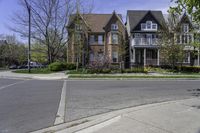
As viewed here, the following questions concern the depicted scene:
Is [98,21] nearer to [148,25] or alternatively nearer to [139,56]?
[148,25]

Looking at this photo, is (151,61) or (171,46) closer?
(171,46)

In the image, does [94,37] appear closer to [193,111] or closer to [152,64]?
[152,64]

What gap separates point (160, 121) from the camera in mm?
8125

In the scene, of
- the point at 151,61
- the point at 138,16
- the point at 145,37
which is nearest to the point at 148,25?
the point at 145,37

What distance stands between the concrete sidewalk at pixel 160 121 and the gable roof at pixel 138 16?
129ft

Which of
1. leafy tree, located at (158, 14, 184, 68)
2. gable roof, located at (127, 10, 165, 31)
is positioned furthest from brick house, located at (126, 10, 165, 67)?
leafy tree, located at (158, 14, 184, 68)

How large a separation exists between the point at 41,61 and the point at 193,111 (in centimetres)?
7049

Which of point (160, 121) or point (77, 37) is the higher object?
point (77, 37)

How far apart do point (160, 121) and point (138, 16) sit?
4410cm

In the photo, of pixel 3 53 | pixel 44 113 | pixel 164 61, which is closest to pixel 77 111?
pixel 44 113

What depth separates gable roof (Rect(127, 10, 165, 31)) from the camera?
49.0 metres

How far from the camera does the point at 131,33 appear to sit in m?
48.6

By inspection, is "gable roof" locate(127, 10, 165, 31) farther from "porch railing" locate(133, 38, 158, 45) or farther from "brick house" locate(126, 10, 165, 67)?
"porch railing" locate(133, 38, 158, 45)

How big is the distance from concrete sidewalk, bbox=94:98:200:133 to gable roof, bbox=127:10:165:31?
3924 cm
